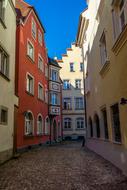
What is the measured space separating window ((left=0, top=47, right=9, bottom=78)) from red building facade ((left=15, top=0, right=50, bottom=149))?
10.2 feet

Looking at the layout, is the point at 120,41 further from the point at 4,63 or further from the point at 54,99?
the point at 54,99

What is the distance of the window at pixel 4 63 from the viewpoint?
977cm

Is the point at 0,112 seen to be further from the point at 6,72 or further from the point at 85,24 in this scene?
the point at 85,24

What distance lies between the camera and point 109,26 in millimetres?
8094

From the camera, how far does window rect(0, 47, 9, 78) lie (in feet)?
32.0

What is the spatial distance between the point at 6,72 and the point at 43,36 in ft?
45.0

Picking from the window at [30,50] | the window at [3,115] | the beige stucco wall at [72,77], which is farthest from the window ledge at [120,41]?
the beige stucco wall at [72,77]

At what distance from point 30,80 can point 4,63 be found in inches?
279

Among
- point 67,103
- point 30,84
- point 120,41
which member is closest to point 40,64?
point 30,84

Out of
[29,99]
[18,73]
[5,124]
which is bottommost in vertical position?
[5,124]

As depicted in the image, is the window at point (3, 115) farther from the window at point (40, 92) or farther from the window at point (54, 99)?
the window at point (54, 99)

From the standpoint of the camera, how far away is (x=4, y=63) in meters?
10.3

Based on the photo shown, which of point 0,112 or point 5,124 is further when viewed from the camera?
point 5,124

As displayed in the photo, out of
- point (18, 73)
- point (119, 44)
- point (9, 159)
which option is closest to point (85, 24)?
point (18, 73)
